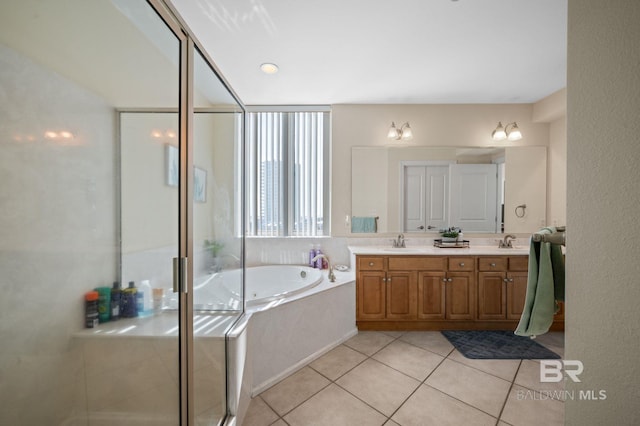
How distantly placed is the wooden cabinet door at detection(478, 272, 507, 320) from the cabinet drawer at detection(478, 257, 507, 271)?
0.05 meters

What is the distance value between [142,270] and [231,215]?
796 millimetres

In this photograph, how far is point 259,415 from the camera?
1.50 meters

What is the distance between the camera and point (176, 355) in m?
1.00

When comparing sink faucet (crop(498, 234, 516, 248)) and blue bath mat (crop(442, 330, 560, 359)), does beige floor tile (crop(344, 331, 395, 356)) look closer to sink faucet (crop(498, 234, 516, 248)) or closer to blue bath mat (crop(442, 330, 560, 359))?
blue bath mat (crop(442, 330, 560, 359))

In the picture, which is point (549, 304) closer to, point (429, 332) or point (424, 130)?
point (429, 332)

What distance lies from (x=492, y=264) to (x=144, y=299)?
9.83 feet

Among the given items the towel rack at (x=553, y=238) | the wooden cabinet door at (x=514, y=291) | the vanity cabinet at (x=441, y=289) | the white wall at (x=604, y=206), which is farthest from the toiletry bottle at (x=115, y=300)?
the wooden cabinet door at (x=514, y=291)

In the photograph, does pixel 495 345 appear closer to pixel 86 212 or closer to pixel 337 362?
pixel 337 362

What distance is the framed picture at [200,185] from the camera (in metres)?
1.19

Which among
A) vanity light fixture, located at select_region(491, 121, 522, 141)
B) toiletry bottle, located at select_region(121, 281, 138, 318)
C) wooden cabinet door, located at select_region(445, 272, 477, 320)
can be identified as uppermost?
vanity light fixture, located at select_region(491, 121, 522, 141)

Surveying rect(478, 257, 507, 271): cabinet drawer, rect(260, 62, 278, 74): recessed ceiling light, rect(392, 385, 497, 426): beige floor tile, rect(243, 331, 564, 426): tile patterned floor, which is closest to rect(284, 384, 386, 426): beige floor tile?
rect(243, 331, 564, 426): tile patterned floor

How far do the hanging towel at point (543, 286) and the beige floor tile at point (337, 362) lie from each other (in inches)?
54.7

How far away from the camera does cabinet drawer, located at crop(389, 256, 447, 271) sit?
2568mm

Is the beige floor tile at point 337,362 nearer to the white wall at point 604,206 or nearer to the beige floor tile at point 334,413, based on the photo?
the beige floor tile at point 334,413
